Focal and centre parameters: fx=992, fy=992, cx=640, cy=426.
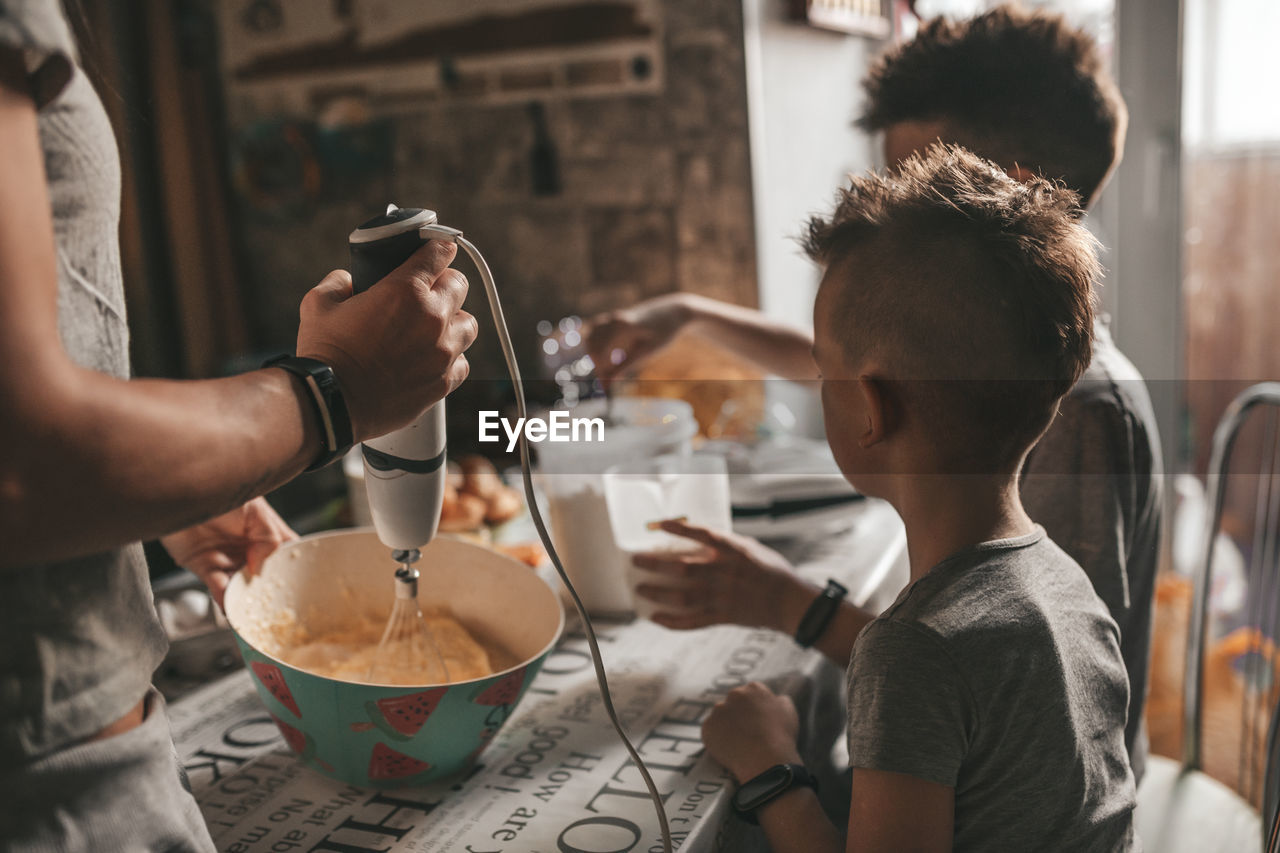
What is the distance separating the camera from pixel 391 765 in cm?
77

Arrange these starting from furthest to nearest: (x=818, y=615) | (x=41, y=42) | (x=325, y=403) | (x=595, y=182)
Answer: (x=595, y=182)
(x=818, y=615)
(x=325, y=403)
(x=41, y=42)

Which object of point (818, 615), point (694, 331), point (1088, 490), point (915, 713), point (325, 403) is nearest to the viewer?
point (325, 403)

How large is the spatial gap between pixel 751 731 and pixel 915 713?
0.22 m

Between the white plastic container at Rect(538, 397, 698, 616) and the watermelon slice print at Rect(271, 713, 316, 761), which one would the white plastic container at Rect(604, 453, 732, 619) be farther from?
the watermelon slice print at Rect(271, 713, 316, 761)

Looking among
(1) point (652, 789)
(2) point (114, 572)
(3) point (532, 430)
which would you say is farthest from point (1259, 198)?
(2) point (114, 572)

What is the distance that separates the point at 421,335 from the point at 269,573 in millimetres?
424

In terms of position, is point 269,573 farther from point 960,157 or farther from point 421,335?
point 960,157

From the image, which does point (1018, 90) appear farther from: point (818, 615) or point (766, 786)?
point (766, 786)

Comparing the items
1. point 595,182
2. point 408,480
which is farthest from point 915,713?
point 595,182

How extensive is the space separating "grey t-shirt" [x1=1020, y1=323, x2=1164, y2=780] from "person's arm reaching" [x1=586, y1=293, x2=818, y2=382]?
52 cm

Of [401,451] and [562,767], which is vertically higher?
[401,451]

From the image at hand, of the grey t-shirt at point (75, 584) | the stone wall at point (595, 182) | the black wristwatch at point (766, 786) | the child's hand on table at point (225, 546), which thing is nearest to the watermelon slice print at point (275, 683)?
the child's hand on table at point (225, 546)

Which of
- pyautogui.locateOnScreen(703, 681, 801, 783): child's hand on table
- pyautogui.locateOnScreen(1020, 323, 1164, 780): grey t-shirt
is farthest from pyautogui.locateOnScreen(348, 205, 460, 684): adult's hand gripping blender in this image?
pyautogui.locateOnScreen(1020, 323, 1164, 780): grey t-shirt

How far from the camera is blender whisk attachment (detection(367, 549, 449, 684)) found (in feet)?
2.69
